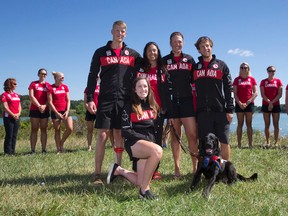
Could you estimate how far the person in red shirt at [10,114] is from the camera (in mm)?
9456

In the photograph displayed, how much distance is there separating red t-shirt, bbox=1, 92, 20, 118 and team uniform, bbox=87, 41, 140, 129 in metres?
5.47

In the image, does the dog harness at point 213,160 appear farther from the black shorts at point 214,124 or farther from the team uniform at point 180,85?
the team uniform at point 180,85

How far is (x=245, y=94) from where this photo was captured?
370 inches

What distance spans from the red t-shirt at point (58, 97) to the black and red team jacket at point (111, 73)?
420cm

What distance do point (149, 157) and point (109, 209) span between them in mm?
1020

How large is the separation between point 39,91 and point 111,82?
487 cm

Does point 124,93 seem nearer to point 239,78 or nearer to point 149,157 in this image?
point 149,157

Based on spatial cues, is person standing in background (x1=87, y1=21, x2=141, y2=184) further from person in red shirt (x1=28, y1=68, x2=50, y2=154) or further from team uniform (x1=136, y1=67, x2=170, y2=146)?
person in red shirt (x1=28, y1=68, x2=50, y2=154)

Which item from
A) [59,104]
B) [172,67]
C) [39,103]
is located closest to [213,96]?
[172,67]

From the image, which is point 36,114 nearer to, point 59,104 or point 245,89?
point 59,104

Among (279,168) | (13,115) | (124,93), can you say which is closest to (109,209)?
(124,93)

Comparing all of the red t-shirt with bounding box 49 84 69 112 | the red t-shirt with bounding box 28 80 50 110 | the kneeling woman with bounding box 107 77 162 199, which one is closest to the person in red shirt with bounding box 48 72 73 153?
the red t-shirt with bounding box 49 84 69 112

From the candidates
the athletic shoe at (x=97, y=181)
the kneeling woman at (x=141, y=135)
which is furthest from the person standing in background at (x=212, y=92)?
the athletic shoe at (x=97, y=181)

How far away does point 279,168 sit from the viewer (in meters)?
6.00
